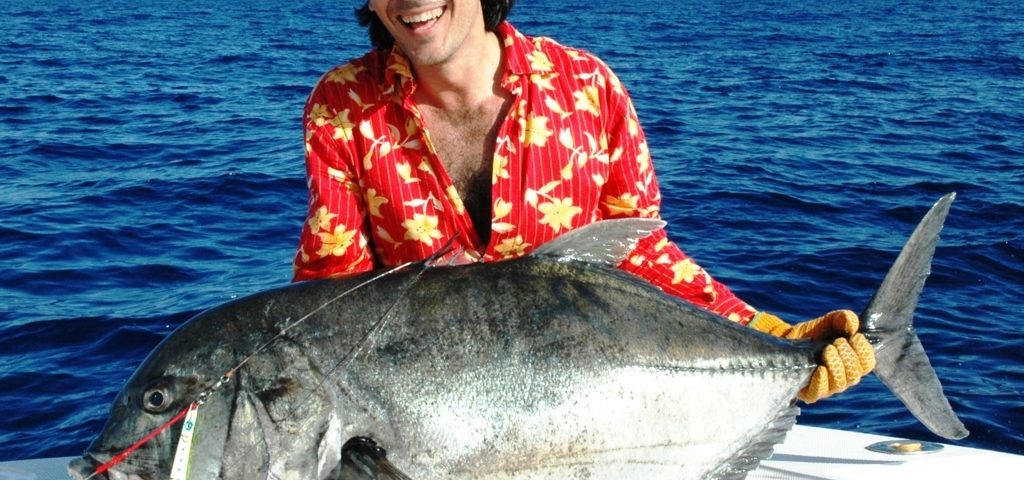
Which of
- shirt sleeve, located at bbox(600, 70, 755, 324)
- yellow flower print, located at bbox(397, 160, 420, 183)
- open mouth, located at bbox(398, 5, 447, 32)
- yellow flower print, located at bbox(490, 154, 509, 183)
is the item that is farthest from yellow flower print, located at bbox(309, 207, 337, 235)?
shirt sleeve, located at bbox(600, 70, 755, 324)

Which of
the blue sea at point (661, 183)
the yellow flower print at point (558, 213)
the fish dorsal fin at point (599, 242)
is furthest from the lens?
the blue sea at point (661, 183)

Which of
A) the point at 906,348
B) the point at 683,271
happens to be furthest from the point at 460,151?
the point at 906,348

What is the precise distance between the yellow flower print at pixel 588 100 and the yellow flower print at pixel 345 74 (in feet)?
2.20

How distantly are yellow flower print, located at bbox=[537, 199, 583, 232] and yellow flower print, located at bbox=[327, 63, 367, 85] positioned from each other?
699 mm

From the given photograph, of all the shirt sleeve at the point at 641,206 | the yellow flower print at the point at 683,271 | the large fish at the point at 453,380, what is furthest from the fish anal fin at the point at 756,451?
the yellow flower print at the point at 683,271

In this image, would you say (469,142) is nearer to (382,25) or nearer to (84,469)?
(382,25)

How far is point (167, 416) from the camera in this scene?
8.61 feet

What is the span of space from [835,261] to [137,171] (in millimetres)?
7310

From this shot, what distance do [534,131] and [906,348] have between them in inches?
48.5

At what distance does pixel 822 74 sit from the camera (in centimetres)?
1994

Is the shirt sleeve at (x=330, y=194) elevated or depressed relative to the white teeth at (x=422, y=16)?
depressed

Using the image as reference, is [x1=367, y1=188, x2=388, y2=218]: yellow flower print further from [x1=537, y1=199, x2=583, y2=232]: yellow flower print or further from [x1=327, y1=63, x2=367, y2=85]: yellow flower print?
[x1=537, y1=199, x2=583, y2=232]: yellow flower print

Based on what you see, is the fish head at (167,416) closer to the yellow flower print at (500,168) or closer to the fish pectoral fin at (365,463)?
the fish pectoral fin at (365,463)

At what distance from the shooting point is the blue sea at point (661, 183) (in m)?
7.04
